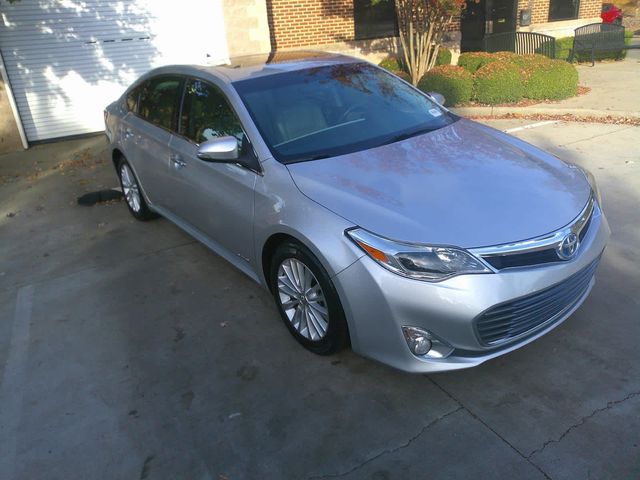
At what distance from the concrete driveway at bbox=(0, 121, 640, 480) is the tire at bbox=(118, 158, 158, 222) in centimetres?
112

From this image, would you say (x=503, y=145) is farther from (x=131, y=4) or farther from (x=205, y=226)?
(x=131, y=4)

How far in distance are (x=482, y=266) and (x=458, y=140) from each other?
1340mm

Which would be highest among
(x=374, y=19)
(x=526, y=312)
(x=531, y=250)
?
(x=374, y=19)

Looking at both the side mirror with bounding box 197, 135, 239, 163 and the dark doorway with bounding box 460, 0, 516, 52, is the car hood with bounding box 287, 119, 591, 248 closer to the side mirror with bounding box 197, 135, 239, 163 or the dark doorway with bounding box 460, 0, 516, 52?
the side mirror with bounding box 197, 135, 239, 163

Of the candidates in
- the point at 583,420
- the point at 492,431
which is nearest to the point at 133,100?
the point at 492,431

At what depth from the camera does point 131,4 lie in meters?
9.79

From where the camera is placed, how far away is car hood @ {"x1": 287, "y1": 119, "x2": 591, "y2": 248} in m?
2.72

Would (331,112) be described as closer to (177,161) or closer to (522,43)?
(177,161)

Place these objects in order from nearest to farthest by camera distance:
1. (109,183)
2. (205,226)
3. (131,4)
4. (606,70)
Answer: (205,226), (109,183), (131,4), (606,70)

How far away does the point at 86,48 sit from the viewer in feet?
32.0

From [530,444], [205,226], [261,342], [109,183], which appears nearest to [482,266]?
[530,444]

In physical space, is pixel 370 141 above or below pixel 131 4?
below

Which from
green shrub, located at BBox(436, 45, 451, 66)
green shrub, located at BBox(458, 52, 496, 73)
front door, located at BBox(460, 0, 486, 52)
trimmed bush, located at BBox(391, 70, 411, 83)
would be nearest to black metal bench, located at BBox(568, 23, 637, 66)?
front door, located at BBox(460, 0, 486, 52)

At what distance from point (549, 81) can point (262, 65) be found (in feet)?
21.2
